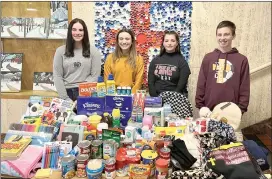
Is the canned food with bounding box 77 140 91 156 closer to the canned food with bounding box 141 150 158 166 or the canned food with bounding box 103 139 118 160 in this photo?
the canned food with bounding box 103 139 118 160

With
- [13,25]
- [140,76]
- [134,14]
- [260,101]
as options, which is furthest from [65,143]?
[260,101]

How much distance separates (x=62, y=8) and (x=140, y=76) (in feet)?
4.90

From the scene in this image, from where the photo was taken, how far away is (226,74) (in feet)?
9.45

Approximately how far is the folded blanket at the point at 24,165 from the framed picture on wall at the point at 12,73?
227cm

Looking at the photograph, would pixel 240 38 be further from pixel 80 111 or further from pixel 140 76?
pixel 80 111

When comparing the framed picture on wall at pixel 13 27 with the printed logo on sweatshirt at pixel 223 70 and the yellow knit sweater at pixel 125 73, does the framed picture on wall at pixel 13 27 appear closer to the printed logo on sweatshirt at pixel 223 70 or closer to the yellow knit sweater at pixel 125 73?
the yellow knit sweater at pixel 125 73

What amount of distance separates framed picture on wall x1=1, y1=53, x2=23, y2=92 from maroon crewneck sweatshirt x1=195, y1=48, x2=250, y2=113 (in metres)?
2.41

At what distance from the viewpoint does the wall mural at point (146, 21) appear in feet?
12.0

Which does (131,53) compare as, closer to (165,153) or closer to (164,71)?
(164,71)

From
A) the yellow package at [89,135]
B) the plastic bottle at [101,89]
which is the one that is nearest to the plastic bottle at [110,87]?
the plastic bottle at [101,89]

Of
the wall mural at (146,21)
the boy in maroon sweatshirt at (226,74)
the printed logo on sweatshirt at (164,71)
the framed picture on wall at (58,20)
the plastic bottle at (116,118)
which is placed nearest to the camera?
the plastic bottle at (116,118)

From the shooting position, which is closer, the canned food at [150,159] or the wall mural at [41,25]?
the canned food at [150,159]

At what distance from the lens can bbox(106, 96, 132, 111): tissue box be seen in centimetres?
228

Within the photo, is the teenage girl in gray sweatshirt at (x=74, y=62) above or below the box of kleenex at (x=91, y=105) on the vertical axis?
above
